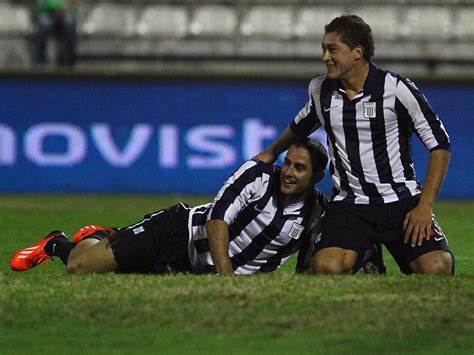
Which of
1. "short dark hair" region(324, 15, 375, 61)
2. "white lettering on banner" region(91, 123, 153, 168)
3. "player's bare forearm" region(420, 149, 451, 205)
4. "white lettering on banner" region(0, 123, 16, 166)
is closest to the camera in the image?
"player's bare forearm" region(420, 149, 451, 205)

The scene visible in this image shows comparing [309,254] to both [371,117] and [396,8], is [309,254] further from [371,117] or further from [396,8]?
[396,8]

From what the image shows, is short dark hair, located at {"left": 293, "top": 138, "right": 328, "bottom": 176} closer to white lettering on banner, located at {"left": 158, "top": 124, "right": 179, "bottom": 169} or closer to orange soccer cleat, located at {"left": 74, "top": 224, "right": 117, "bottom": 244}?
orange soccer cleat, located at {"left": 74, "top": 224, "right": 117, "bottom": 244}

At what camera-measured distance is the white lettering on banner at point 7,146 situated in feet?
46.2

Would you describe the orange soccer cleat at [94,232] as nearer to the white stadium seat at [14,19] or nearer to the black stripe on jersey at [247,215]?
the black stripe on jersey at [247,215]

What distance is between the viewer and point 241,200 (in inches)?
295

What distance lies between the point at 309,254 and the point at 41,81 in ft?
24.1

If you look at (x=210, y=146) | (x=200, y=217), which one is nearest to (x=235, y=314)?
(x=200, y=217)

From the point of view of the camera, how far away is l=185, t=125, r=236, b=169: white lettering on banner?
46.4 feet

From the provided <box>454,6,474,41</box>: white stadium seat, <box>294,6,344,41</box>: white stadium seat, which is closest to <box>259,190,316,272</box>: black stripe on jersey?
<box>294,6,344,41</box>: white stadium seat

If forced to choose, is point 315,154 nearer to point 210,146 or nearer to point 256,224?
point 256,224

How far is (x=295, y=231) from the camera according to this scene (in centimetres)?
765

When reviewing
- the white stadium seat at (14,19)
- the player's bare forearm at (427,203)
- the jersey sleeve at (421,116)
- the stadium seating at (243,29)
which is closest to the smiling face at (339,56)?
the jersey sleeve at (421,116)

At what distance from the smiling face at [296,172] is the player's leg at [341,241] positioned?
0.34 metres

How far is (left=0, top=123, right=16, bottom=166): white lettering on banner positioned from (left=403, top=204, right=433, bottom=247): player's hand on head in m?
7.41
